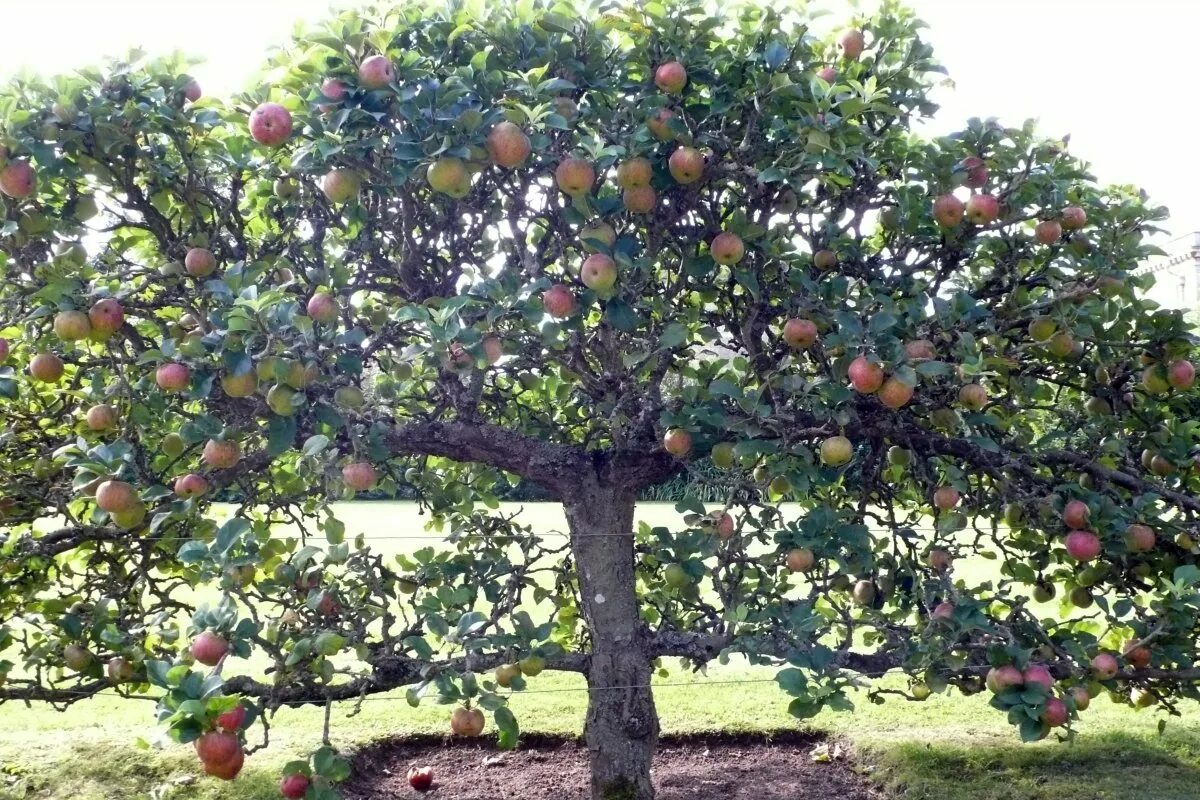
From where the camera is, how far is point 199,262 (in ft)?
9.83

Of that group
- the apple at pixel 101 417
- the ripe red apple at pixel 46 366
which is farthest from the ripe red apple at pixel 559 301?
the ripe red apple at pixel 46 366

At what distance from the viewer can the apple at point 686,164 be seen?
2.84 m

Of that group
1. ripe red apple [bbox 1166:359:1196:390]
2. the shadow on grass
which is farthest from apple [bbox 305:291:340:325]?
the shadow on grass

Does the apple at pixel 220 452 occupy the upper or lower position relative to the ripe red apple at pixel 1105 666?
upper

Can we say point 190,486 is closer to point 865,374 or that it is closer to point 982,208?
point 865,374

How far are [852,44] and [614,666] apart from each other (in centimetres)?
236

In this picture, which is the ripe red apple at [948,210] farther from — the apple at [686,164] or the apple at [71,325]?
the apple at [71,325]

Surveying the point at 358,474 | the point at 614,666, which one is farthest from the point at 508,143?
the point at 614,666

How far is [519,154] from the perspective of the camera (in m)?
2.64

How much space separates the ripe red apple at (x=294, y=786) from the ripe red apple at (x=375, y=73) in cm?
193

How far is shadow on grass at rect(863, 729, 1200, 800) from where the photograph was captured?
398 centimetres

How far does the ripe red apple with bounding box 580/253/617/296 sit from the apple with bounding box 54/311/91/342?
1.45 meters

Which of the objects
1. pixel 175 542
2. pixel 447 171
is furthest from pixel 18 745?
pixel 447 171

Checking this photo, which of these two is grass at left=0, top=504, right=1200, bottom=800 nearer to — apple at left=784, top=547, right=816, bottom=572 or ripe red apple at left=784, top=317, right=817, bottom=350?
apple at left=784, top=547, right=816, bottom=572
